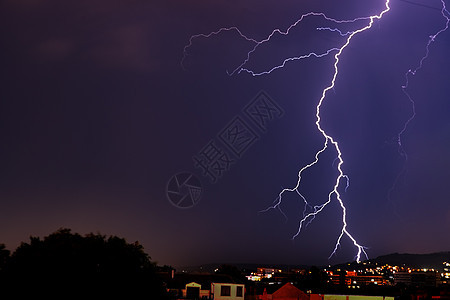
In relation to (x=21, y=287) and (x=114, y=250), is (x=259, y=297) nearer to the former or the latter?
(x=114, y=250)

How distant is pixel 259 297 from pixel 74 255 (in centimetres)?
2123

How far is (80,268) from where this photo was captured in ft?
49.5

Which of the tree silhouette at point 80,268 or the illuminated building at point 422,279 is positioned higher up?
the tree silhouette at point 80,268

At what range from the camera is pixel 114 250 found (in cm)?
1691

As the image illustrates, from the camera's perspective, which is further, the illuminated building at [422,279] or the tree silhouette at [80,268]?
the illuminated building at [422,279]

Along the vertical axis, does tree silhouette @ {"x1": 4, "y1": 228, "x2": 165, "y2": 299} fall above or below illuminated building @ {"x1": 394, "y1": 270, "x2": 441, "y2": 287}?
above

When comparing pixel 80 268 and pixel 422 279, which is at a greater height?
pixel 80 268

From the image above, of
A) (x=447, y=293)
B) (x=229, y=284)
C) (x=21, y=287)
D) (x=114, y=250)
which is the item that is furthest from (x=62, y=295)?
(x=447, y=293)

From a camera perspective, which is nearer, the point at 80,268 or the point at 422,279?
the point at 80,268

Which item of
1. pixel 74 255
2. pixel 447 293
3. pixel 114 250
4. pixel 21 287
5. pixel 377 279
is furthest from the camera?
pixel 377 279

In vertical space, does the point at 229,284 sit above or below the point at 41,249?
below

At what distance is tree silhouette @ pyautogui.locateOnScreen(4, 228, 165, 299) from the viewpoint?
46.9ft

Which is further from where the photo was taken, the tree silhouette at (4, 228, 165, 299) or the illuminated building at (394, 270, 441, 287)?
the illuminated building at (394, 270, 441, 287)

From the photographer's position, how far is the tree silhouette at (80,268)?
14.3 m
